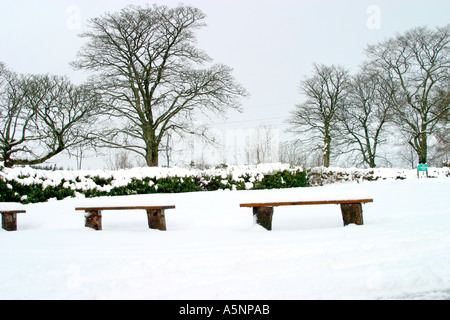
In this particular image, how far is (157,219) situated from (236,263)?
2821 millimetres

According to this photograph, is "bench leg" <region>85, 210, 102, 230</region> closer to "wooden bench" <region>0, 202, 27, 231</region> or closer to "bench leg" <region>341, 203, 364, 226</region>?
"wooden bench" <region>0, 202, 27, 231</region>

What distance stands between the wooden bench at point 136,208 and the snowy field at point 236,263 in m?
0.20

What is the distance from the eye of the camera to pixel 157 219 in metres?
5.80

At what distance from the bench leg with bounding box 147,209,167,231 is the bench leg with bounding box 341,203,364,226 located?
2863 mm

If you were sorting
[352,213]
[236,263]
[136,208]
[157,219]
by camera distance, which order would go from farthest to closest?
[157,219] < [136,208] < [352,213] < [236,263]

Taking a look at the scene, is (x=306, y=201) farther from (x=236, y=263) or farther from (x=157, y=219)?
(x=157, y=219)

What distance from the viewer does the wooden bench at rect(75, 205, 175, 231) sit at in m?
5.59

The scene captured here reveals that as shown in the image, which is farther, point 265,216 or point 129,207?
point 129,207

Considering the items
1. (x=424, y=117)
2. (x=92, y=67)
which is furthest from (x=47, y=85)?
(x=424, y=117)

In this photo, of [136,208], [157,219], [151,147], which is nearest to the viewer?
[136,208]

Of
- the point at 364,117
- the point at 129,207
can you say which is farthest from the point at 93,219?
the point at 364,117

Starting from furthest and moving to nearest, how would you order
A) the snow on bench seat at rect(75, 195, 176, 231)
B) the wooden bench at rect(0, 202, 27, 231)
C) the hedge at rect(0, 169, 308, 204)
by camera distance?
the hedge at rect(0, 169, 308, 204) → the wooden bench at rect(0, 202, 27, 231) → the snow on bench seat at rect(75, 195, 176, 231)

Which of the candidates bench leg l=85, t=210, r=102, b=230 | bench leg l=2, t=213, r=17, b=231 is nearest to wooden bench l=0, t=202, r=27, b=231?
bench leg l=2, t=213, r=17, b=231

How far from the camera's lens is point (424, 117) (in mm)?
26469
